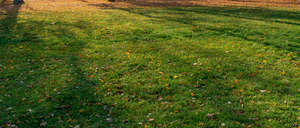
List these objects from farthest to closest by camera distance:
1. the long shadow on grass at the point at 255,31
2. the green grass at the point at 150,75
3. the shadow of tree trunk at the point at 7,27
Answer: the shadow of tree trunk at the point at 7,27, the long shadow on grass at the point at 255,31, the green grass at the point at 150,75

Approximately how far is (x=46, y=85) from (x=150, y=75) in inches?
126

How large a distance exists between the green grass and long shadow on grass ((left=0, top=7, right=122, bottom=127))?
3cm

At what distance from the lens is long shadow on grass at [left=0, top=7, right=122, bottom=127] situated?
6.29 metres

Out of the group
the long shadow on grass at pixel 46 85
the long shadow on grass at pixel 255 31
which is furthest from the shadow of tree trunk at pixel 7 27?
the long shadow on grass at pixel 255 31

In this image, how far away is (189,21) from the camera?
1669 centimetres

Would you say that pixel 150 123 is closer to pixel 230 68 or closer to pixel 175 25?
pixel 230 68

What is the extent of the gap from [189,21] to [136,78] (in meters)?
9.35

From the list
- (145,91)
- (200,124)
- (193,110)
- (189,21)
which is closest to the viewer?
(200,124)

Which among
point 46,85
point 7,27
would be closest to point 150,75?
point 46,85

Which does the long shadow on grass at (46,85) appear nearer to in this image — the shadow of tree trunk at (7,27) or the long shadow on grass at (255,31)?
the shadow of tree trunk at (7,27)

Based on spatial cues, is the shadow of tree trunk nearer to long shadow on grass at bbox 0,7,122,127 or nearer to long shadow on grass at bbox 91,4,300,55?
long shadow on grass at bbox 0,7,122,127

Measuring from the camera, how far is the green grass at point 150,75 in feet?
20.5

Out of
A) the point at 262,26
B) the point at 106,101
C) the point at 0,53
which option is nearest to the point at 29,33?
the point at 0,53

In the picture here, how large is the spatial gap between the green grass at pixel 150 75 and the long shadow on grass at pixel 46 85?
0.03 m
